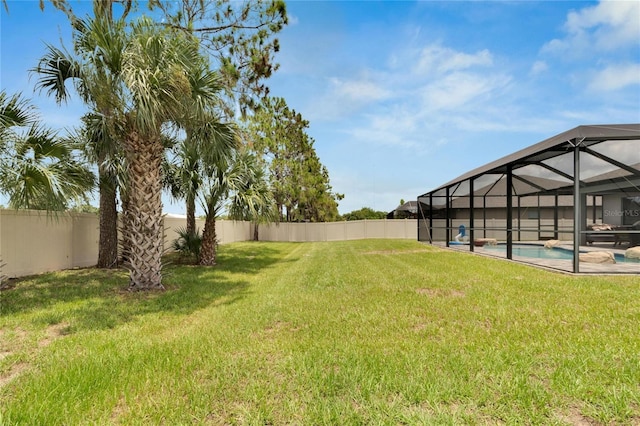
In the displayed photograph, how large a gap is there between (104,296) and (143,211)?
162 centimetres

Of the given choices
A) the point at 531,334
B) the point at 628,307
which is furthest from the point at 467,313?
the point at 628,307

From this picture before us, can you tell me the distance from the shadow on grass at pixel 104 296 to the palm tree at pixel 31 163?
1563 millimetres

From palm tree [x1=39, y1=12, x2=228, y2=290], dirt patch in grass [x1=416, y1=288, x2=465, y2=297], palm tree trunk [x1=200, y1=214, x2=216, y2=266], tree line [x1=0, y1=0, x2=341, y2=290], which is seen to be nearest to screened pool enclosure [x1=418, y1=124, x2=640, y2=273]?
dirt patch in grass [x1=416, y1=288, x2=465, y2=297]

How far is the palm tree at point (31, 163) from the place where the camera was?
5.27 m

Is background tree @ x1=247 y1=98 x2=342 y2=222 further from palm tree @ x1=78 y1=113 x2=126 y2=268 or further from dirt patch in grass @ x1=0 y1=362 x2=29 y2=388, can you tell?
dirt patch in grass @ x1=0 y1=362 x2=29 y2=388

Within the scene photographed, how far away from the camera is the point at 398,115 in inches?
494

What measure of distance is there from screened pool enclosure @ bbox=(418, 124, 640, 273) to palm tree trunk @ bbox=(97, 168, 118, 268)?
35.4 ft

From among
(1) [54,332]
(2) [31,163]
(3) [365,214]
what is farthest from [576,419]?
(3) [365,214]

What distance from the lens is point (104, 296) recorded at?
553cm

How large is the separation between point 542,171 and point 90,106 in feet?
42.9

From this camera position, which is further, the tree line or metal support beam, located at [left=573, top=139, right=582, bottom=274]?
metal support beam, located at [left=573, top=139, right=582, bottom=274]

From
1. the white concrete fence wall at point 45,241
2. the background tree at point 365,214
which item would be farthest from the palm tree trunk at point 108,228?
the background tree at point 365,214

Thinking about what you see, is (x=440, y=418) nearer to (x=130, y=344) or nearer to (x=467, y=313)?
(x=467, y=313)

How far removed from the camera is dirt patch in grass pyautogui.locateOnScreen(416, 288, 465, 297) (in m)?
5.29
